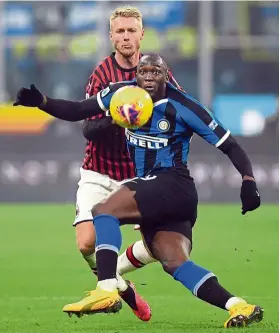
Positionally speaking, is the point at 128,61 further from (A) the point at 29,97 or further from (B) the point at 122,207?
(B) the point at 122,207

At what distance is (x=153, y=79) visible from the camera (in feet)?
25.0

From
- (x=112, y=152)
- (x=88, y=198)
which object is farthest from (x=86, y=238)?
(x=112, y=152)

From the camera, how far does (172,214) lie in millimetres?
7602

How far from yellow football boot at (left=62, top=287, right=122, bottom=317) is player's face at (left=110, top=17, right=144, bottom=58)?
7.19 feet

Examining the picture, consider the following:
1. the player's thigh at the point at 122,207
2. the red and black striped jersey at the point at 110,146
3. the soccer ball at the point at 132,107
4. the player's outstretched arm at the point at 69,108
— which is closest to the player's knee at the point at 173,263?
the player's thigh at the point at 122,207

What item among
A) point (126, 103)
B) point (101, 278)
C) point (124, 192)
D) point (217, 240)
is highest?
point (126, 103)

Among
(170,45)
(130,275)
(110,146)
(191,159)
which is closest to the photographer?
(110,146)

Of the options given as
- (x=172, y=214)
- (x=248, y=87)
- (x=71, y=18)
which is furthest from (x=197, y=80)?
(x=172, y=214)

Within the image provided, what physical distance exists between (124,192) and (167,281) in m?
3.55

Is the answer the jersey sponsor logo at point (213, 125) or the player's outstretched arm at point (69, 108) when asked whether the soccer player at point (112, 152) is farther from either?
the jersey sponsor logo at point (213, 125)

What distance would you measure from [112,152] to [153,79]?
1.38 m

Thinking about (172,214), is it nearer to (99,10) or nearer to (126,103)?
(126,103)

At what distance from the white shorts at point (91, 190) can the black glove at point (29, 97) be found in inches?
52.6

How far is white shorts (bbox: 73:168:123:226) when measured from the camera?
8797mm
